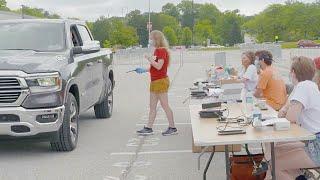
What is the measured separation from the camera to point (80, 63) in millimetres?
9141

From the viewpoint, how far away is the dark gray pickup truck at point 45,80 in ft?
25.5

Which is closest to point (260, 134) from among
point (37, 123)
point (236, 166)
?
point (236, 166)

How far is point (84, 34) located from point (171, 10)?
105986mm

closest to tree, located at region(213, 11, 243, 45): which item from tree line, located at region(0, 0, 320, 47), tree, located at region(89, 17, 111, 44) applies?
tree line, located at region(0, 0, 320, 47)

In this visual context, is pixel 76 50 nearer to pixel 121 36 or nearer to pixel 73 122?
pixel 73 122

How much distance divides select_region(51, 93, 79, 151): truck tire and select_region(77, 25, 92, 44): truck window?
1.89m

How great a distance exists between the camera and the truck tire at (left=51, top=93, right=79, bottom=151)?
→ 8180 mm

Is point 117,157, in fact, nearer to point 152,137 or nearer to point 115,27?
point 152,137

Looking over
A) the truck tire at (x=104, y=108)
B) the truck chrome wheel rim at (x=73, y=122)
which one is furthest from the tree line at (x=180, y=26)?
the truck chrome wheel rim at (x=73, y=122)

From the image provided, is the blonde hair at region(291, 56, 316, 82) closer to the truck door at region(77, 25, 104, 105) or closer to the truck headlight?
the truck headlight

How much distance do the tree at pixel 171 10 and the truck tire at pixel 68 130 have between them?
347ft

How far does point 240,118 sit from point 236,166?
0.50 m

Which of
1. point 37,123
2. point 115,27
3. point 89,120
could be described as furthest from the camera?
point 115,27

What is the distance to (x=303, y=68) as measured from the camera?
564cm
